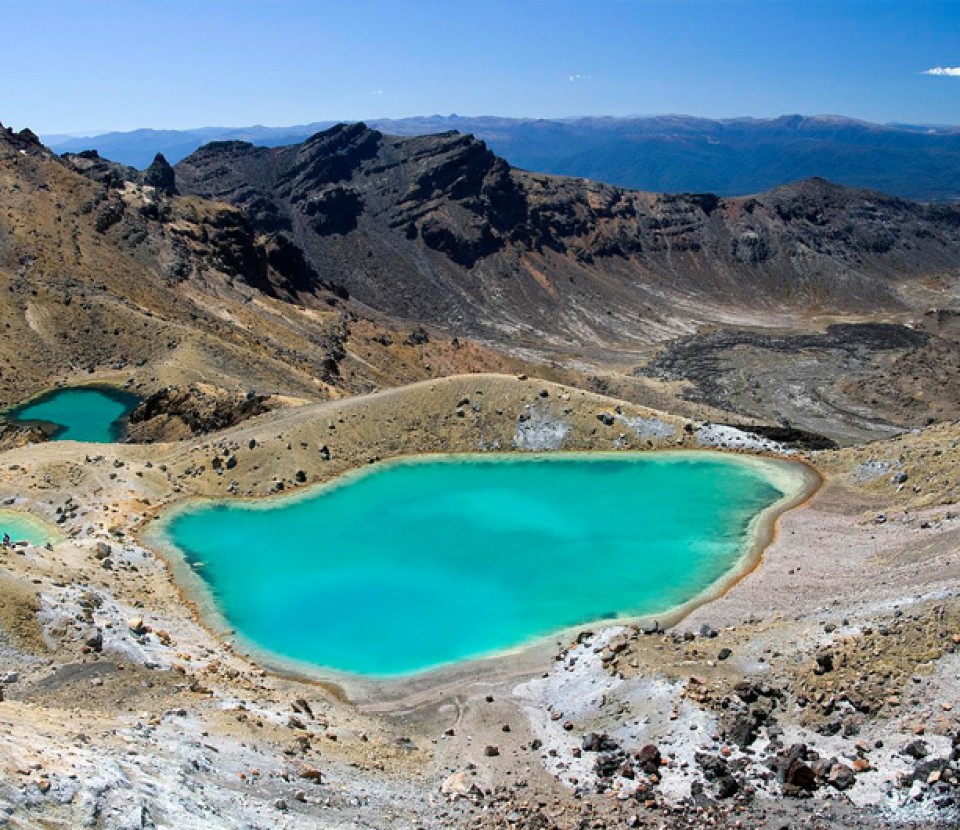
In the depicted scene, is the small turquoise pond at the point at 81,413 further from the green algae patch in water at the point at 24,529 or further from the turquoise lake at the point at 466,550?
the turquoise lake at the point at 466,550

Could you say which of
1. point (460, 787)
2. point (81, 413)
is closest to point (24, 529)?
point (460, 787)

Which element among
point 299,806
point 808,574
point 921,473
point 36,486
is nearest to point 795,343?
point 921,473

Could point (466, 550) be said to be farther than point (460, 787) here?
Yes

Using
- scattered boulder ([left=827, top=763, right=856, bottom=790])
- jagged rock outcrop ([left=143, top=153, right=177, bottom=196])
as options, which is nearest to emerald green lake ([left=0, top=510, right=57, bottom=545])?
scattered boulder ([left=827, top=763, right=856, bottom=790])

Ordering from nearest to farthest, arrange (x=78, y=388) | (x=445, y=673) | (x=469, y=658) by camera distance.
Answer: (x=445, y=673) → (x=469, y=658) → (x=78, y=388)

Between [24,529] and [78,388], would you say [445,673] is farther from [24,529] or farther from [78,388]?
[78,388]

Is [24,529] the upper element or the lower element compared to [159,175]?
lower

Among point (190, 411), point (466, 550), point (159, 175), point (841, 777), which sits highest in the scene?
point (159, 175)

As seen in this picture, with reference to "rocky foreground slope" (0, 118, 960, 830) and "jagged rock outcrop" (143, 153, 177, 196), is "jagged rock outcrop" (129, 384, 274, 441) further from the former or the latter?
"jagged rock outcrop" (143, 153, 177, 196)

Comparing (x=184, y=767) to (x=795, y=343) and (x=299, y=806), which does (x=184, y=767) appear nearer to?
(x=299, y=806)
